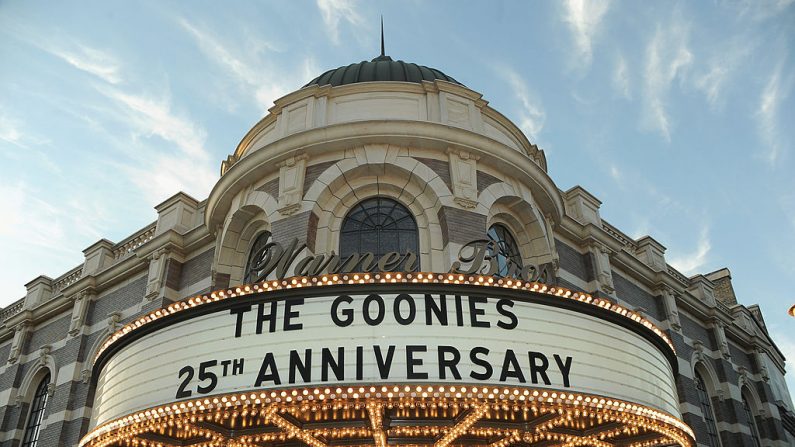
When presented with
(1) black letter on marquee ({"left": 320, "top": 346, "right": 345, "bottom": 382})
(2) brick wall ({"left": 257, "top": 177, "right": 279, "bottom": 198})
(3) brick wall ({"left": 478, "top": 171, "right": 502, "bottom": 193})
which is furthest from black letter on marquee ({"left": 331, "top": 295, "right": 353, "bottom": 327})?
(3) brick wall ({"left": 478, "top": 171, "right": 502, "bottom": 193})

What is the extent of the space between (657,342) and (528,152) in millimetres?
8891

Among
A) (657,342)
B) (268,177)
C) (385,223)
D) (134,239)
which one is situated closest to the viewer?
(657,342)

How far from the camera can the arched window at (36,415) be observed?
21812 mm

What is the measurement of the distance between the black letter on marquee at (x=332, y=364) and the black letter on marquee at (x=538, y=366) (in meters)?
3.01

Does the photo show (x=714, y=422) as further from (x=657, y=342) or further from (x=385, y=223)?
(x=385, y=223)

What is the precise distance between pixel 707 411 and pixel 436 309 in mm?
16537

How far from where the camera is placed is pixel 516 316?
11.0m

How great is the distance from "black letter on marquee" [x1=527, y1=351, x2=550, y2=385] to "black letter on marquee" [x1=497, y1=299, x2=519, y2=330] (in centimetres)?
54

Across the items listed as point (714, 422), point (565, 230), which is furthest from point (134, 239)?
point (714, 422)

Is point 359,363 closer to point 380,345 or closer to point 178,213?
point 380,345

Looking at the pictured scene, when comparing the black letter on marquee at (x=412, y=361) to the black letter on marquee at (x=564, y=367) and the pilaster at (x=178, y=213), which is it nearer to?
the black letter on marquee at (x=564, y=367)

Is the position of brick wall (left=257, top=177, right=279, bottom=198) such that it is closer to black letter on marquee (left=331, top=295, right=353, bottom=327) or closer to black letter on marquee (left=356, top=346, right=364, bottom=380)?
black letter on marquee (left=331, top=295, right=353, bottom=327)

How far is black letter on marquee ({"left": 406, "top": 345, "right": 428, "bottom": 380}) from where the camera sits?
10000 mm

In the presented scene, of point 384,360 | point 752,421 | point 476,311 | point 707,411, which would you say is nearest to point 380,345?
point 384,360
